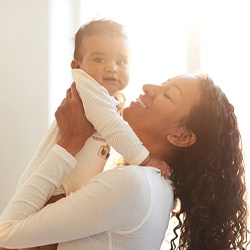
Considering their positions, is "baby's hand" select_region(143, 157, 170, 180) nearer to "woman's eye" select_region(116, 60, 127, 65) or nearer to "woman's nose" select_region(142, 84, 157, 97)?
"woman's nose" select_region(142, 84, 157, 97)

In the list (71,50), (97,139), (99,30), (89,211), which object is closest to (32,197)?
(89,211)

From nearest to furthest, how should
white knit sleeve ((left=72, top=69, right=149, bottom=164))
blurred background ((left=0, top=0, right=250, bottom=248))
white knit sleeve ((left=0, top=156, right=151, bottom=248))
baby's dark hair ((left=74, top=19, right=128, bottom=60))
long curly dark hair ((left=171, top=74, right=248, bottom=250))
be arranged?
white knit sleeve ((left=0, top=156, right=151, bottom=248)) < white knit sleeve ((left=72, top=69, right=149, bottom=164)) < long curly dark hair ((left=171, top=74, right=248, bottom=250)) < baby's dark hair ((left=74, top=19, right=128, bottom=60)) < blurred background ((left=0, top=0, right=250, bottom=248))

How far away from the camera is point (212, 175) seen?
1.49 meters

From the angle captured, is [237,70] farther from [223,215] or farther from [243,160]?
[223,215]

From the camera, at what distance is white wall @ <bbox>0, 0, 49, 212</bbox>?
7.14 feet

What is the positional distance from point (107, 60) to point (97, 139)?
258 millimetres

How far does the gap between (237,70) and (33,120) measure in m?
0.87

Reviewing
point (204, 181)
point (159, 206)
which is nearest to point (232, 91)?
point (204, 181)

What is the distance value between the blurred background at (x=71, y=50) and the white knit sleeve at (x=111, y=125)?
77 cm

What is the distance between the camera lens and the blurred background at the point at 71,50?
216 centimetres

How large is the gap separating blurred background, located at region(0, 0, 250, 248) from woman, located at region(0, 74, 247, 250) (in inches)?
24.2

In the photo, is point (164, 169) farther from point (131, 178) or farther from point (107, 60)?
point (107, 60)

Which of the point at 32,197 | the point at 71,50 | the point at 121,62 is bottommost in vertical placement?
the point at 32,197

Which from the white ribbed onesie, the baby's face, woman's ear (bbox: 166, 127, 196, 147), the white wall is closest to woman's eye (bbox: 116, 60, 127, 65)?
the baby's face
